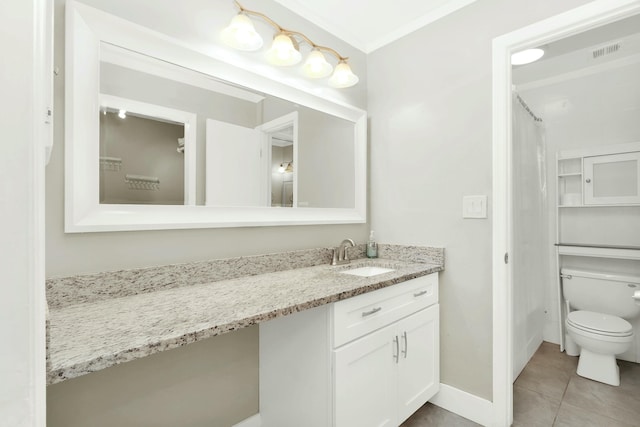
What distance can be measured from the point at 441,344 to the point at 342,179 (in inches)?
47.7

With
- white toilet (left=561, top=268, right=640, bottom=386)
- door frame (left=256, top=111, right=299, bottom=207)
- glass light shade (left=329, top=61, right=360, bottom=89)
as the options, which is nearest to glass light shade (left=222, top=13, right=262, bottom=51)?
door frame (left=256, top=111, right=299, bottom=207)

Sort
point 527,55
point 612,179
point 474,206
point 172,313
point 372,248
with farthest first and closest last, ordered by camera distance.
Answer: point 612,179, point 527,55, point 372,248, point 474,206, point 172,313

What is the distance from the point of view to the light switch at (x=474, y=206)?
66.9 inches

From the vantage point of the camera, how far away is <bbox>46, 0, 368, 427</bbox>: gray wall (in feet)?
3.50

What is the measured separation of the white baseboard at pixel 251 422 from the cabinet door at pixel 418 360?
2.31ft

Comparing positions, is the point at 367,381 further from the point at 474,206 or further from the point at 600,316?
the point at 600,316

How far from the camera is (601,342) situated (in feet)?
6.65

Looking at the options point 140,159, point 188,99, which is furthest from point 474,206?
point 140,159

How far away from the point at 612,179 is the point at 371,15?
2327mm

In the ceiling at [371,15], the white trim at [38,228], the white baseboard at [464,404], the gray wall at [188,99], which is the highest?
the ceiling at [371,15]

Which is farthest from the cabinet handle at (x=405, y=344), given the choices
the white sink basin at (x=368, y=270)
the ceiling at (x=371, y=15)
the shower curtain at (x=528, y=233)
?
the ceiling at (x=371, y=15)

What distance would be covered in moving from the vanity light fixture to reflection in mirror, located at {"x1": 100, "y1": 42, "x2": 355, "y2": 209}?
0.65 ft

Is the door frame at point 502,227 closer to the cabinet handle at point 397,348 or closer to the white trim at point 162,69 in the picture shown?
the cabinet handle at point 397,348

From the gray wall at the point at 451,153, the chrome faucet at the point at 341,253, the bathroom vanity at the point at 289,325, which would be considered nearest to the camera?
the bathroom vanity at the point at 289,325
